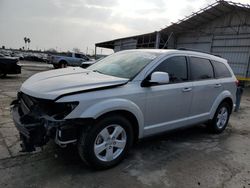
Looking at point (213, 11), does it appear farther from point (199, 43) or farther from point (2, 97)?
point (2, 97)

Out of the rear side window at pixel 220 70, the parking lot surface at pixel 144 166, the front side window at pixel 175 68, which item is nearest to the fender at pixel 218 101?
the rear side window at pixel 220 70

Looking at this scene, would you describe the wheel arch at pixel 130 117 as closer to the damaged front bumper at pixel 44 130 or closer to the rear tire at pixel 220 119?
the damaged front bumper at pixel 44 130

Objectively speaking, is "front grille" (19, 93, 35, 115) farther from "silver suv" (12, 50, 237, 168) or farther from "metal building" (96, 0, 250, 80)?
"metal building" (96, 0, 250, 80)

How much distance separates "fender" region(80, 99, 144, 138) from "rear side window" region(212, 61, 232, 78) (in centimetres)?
243

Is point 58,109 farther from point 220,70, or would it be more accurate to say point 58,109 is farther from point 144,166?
point 220,70

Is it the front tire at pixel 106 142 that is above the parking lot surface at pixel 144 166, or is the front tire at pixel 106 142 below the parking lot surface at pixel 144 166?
above

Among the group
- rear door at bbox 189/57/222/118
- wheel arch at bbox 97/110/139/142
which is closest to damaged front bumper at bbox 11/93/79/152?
wheel arch at bbox 97/110/139/142

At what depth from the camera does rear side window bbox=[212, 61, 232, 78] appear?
17.0 ft

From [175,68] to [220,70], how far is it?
64.2 inches

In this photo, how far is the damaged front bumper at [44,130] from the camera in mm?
2855

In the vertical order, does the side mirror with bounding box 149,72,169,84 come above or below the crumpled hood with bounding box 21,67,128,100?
above

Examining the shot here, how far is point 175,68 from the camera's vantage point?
420 centimetres

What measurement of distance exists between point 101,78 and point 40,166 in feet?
4.92

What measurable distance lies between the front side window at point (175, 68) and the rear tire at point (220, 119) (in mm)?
1498
